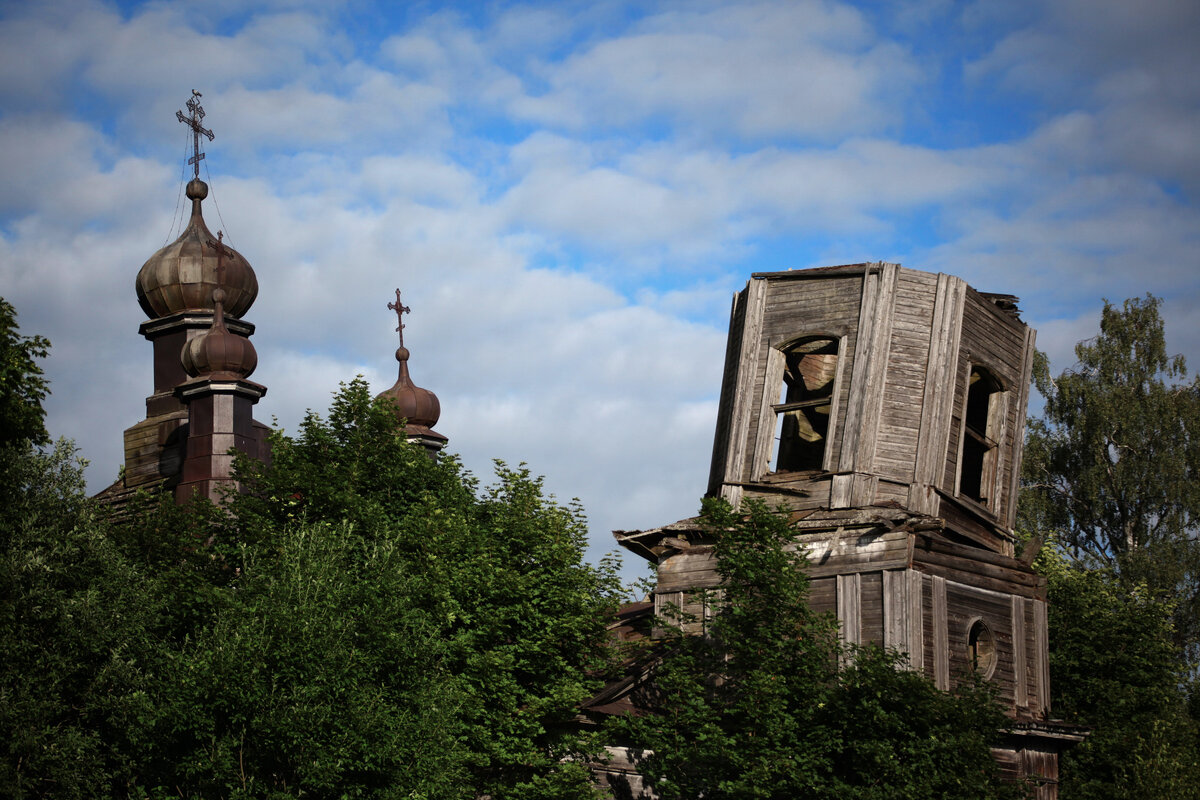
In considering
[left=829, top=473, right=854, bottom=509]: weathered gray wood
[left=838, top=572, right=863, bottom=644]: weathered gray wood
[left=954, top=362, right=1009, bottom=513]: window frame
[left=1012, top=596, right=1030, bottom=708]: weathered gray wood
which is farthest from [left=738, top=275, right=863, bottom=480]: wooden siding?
[left=1012, top=596, right=1030, bottom=708]: weathered gray wood

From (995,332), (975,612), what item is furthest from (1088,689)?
(995,332)

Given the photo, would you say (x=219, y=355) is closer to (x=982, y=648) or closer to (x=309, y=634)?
(x=309, y=634)

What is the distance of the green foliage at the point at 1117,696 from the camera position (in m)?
25.4

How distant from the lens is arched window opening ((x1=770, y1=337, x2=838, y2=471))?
28108 millimetres

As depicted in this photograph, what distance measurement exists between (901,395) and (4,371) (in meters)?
15.6

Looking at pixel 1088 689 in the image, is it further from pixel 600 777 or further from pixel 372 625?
pixel 372 625

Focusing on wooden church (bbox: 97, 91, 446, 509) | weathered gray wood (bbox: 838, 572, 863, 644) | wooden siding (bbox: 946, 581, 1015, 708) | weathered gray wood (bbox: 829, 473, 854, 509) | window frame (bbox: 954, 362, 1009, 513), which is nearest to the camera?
weathered gray wood (bbox: 838, 572, 863, 644)

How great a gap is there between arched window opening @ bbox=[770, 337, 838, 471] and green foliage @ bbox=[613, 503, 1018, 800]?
20.0ft

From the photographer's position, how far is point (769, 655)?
21078 millimetres

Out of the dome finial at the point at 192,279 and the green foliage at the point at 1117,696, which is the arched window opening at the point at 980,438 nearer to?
the green foliage at the point at 1117,696

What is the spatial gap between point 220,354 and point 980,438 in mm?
18840

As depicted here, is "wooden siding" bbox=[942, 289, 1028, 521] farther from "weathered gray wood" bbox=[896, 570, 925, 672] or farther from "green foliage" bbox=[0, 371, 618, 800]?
"green foliage" bbox=[0, 371, 618, 800]

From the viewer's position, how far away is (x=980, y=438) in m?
25.8

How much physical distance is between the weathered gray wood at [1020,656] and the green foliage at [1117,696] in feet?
7.40
